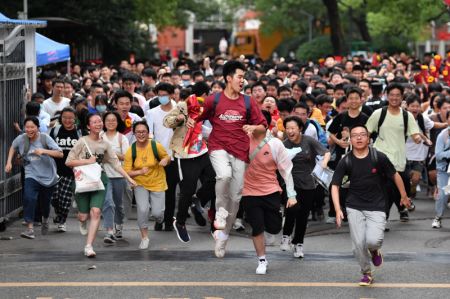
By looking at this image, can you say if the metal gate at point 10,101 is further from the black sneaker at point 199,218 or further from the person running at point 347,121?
the person running at point 347,121

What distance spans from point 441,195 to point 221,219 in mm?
4067

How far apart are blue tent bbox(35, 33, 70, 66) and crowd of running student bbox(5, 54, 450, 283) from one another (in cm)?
399

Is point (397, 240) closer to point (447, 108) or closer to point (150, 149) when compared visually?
point (150, 149)

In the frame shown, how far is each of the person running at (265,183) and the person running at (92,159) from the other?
70.0 inches

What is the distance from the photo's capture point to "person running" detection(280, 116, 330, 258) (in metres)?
12.1

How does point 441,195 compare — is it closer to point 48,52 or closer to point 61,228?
point 61,228

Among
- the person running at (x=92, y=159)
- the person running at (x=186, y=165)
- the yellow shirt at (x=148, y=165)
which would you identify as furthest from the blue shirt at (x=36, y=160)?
the person running at (x=186, y=165)

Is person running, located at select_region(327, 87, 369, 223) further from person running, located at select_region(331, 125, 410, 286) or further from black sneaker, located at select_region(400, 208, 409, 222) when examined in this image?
person running, located at select_region(331, 125, 410, 286)

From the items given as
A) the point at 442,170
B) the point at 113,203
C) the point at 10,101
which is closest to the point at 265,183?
the point at 113,203

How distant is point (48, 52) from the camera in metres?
21.3

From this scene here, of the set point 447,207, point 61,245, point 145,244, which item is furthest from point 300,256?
point 447,207

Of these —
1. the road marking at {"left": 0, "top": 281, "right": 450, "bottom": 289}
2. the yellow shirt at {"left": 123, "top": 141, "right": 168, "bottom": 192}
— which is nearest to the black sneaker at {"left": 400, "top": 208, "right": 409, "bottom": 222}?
the yellow shirt at {"left": 123, "top": 141, "right": 168, "bottom": 192}

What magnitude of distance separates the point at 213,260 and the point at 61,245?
2116mm

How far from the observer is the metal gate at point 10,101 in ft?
47.5
